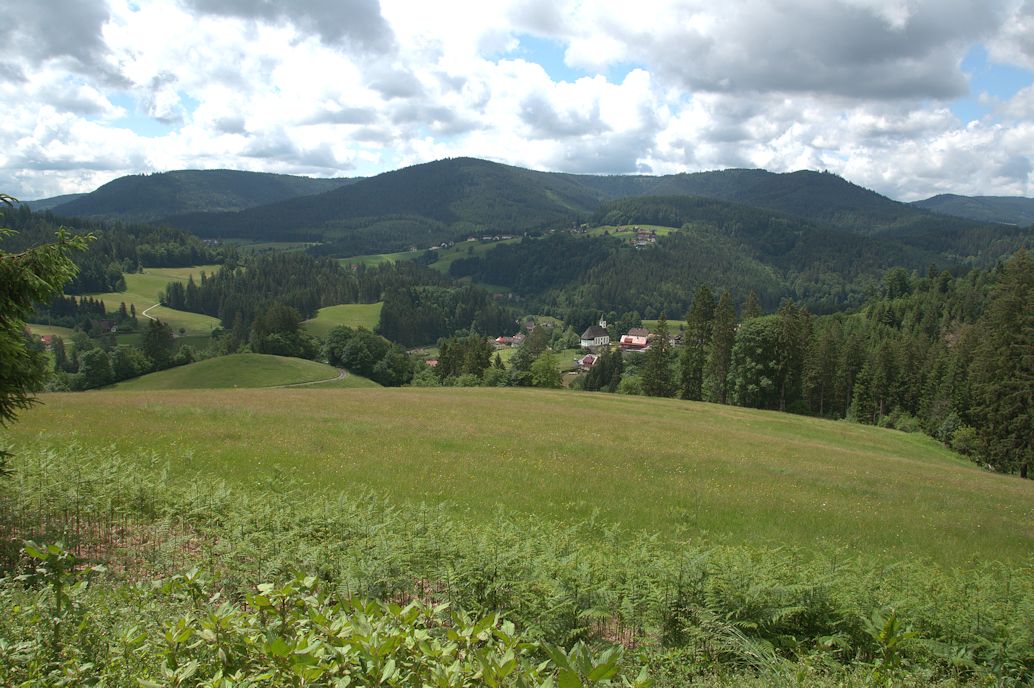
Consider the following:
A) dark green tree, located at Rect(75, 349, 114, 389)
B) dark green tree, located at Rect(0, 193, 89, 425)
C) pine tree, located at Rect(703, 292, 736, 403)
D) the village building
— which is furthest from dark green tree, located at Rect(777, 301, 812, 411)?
the village building

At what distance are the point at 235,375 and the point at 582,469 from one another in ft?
260

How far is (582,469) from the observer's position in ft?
64.8

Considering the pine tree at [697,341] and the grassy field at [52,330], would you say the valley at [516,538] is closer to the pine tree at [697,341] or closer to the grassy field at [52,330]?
the pine tree at [697,341]

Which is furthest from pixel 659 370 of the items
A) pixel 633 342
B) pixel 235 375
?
pixel 633 342

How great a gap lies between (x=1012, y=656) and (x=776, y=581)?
266 cm

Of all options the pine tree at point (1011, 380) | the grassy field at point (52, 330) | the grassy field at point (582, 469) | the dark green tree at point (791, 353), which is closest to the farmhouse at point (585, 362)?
the dark green tree at point (791, 353)

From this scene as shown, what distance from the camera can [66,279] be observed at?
33.0 ft

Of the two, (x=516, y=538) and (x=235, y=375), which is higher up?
(x=516, y=538)

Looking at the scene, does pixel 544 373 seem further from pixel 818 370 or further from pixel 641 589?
pixel 641 589

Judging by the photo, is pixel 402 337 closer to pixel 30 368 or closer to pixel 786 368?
pixel 786 368

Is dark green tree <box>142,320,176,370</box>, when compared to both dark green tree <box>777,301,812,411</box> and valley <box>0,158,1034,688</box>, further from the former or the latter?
dark green tree <box>777,301,812,411</box>

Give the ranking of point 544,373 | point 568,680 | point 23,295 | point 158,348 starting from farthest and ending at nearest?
point 158,348 → point 544,373 → point 23,295 → point 568,680

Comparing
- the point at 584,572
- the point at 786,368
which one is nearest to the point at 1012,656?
the point at 584,572

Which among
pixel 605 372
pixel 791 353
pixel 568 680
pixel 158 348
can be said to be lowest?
pixel 605 372
